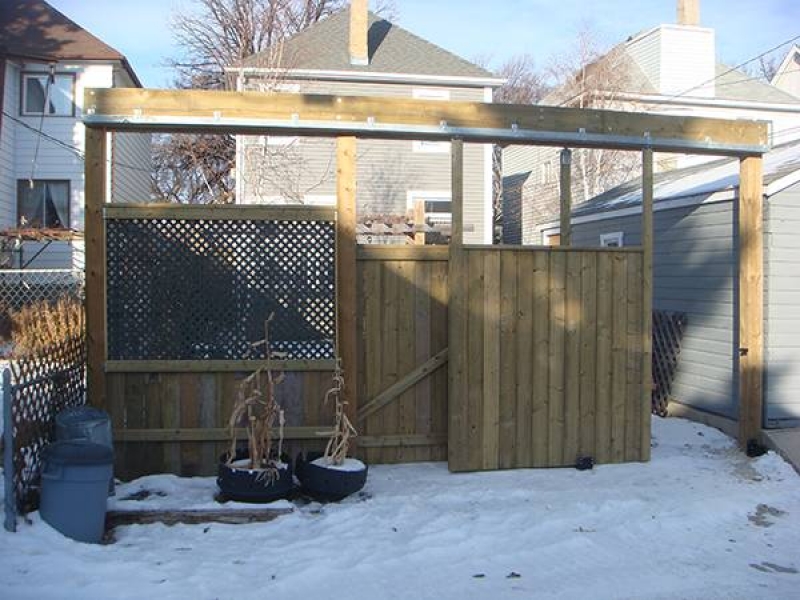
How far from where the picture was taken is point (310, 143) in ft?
56.2

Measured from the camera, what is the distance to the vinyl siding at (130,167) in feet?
57.5

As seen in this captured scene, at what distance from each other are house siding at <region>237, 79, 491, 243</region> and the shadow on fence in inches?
456

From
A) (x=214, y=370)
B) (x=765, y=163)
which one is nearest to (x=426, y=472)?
(x=214, y=370)

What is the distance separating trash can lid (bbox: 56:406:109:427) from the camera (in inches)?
185

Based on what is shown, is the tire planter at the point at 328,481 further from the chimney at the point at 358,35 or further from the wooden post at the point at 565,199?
the chimney at the point at 358,35

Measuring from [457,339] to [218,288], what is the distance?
1.89 m

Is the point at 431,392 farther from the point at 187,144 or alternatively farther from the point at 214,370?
the point at 187,144

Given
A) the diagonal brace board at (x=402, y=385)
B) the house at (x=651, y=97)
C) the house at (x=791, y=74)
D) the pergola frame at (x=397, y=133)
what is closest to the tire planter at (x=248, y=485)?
the pergola frame at (x=397, y=133)

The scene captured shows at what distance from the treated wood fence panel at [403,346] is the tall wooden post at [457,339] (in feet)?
0.62

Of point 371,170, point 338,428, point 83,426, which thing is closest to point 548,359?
point 338,428

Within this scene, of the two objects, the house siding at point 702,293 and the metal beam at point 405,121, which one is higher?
the metal beam at point 405,121

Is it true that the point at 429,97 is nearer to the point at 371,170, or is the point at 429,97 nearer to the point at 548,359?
the point at 371,170

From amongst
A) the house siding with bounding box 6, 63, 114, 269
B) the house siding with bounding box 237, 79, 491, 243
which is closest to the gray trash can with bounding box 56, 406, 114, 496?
the house siding with bounding box 237, 79, 491, 243

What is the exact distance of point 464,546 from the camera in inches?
174
